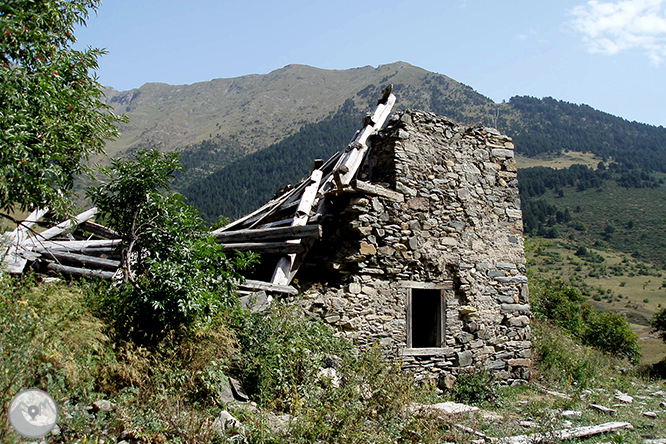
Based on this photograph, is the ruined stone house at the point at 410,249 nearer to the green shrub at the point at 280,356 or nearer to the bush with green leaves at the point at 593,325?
the green shrub at the point at 280,356

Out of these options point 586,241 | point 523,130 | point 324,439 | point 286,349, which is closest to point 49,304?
point 286,349

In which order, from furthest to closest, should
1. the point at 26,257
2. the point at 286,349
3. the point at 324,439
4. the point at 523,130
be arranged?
the point at 523,130 < the point at 26,257 < the point at 286,349 < the point at 324,439

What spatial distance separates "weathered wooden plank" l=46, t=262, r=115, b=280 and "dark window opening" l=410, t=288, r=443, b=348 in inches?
222

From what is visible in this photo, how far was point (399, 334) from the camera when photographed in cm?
742

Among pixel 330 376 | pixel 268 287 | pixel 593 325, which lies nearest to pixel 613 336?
pixel 593 325

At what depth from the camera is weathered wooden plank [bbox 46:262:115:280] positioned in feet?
27.0

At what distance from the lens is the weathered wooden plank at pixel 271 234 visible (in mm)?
7421

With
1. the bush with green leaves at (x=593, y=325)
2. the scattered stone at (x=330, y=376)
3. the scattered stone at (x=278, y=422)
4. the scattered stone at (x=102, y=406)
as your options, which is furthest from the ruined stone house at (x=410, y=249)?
the bush with green leaves at (x=593, y=325)

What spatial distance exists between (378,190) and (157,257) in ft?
12.3

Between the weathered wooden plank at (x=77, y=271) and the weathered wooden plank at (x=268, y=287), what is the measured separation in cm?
295

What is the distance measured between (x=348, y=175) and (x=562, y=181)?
58.5 m

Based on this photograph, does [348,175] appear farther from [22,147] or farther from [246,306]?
[22,147]

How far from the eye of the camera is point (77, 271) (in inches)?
348

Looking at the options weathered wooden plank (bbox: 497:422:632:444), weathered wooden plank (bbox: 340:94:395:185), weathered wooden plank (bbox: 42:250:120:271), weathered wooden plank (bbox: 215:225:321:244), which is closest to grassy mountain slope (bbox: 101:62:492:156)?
weathered wooden plank (bbox: 42:250:120:271)
